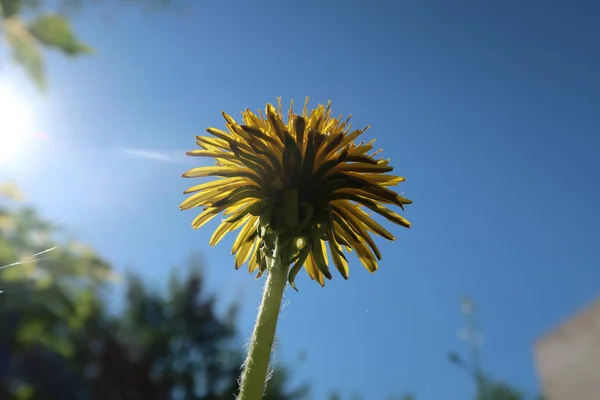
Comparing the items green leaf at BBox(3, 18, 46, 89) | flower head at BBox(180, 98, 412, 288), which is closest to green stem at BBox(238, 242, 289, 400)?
flower head at BBox(180, 98, 412, 288)

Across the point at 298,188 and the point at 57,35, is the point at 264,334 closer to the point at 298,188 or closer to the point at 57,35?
the point at 298,188

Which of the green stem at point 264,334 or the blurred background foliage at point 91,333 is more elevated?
the blurred background foliage at point 91,333

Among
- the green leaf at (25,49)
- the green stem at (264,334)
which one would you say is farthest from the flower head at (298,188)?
the green leaf at (25,49)

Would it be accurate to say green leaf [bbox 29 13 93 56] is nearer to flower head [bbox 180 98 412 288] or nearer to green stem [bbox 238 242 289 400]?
flower head [bbox 180 98 412 288]

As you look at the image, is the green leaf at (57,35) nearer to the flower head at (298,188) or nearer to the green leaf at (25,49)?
the green leaf at (25,49)

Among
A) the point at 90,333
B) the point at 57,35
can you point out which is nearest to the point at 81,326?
the point at 90,333
